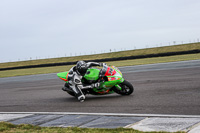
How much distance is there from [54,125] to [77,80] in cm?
365

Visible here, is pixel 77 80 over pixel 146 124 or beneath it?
over

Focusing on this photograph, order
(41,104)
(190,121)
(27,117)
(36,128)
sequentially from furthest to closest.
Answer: (41,104) → (27,117) → (36,128) → (190,121)

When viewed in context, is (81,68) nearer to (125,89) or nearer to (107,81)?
(107,81)

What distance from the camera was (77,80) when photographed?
368 inches

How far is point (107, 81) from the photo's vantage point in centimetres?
911

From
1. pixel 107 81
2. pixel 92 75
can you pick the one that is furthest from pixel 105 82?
pixel 92 75

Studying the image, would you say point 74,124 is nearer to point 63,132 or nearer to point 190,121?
point 63,132

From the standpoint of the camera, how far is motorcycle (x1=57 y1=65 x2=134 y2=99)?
9062 mm

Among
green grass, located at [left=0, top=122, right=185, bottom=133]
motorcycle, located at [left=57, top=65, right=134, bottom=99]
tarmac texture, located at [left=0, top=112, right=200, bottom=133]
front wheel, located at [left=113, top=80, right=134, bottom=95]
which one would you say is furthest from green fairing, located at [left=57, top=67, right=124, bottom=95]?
green grass, located at [left=0, top=122, right=185, bottom=133]

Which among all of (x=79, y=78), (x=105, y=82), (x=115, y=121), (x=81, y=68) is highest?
(x=81, y=68)

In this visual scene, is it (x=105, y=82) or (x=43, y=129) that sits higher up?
(x=105, y=82)

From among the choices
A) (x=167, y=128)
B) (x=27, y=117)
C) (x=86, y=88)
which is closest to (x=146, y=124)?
(x=167, y=128)

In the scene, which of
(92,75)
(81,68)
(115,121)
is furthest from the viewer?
(92,75)

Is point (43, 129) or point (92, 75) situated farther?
point (92, 75)
